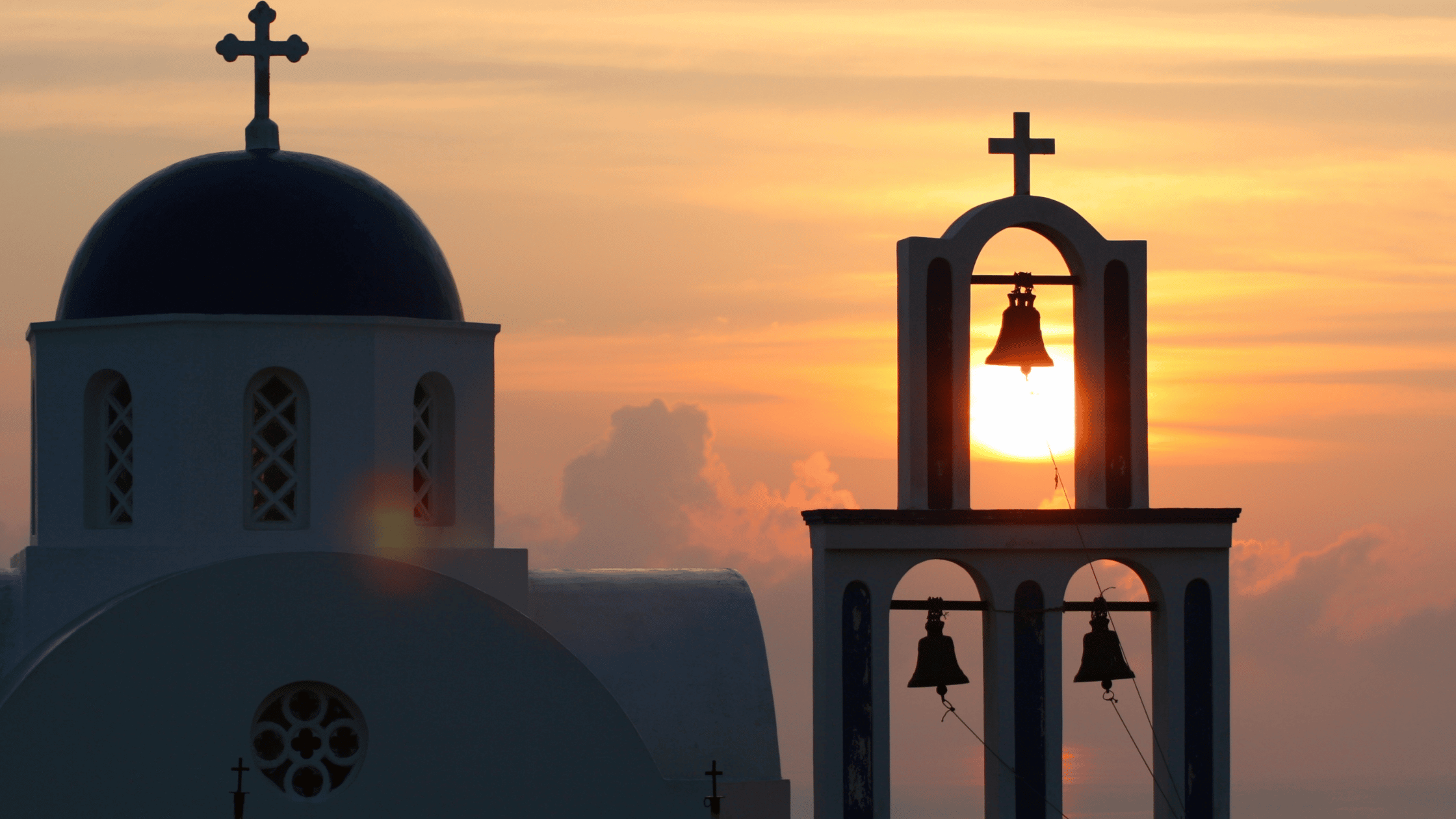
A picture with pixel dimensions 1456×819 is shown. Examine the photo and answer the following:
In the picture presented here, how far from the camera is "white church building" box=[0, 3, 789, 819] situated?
15.2 meters

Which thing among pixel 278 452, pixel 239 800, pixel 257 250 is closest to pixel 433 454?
pixel 278 452

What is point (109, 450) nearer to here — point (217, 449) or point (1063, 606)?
point (217, 449)

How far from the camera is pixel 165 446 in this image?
16781 millimetres

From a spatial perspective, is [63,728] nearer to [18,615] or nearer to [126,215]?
[18,615]

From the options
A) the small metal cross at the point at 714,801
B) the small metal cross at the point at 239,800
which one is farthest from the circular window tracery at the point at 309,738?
the small metal cross at the point at 714,801

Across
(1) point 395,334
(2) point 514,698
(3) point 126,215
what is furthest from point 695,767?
(3) point 126,215

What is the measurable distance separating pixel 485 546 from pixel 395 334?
1961mm

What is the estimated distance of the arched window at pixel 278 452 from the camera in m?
16.8

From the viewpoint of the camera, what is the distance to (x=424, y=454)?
17609 millimetres

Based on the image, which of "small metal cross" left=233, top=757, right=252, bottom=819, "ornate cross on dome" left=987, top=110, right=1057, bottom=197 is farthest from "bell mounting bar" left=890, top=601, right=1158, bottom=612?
"small metal cross" left=233, top=757, right=252, bottom=819

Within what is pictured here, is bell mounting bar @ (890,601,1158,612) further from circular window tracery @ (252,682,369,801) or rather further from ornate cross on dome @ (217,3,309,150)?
ornate cross on dome @ (217,3,309,150)

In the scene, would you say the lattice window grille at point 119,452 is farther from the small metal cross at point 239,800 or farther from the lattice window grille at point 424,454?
the small metal cross at point 239,800

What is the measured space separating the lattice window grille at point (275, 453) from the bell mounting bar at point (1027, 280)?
20.4ft

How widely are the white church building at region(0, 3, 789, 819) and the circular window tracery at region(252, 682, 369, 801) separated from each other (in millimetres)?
23
